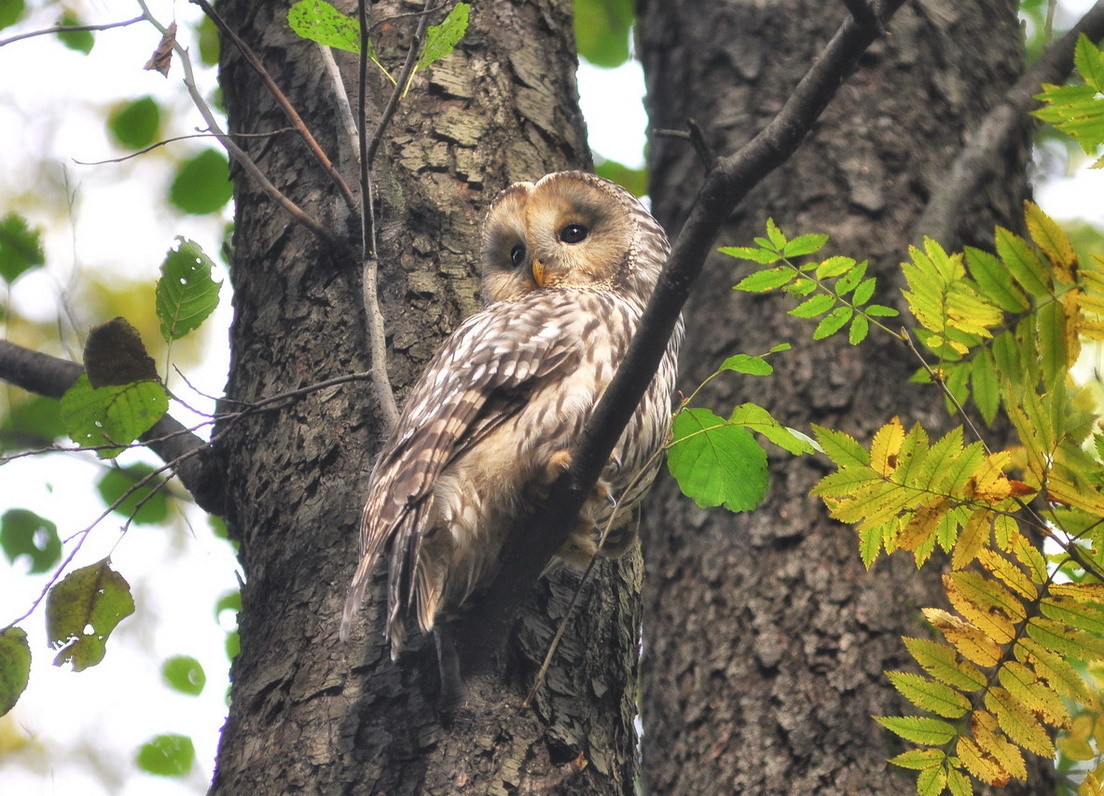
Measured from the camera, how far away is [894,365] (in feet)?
13.5

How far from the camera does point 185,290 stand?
234 centimetres

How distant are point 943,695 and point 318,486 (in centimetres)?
141

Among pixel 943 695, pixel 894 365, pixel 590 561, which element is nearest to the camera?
pixel 943 695

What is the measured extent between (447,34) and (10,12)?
7.93 feet

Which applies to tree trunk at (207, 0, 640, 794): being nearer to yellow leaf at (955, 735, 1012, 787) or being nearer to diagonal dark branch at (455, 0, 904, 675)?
diagonal dark branch at (455, 0, 904, 675)

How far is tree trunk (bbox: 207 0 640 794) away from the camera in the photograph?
2229 mm

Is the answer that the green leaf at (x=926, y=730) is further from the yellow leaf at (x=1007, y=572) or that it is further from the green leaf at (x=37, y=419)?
the green leaf at (x=37, y=419)

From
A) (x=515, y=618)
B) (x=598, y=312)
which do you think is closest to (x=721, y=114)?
(x=598, y=312)

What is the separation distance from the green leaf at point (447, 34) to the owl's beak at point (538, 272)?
1165 millimetres

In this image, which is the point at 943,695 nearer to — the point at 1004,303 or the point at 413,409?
the point at 1004,303

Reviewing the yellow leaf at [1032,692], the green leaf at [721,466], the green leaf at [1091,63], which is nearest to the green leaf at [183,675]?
the green leaf at [721,466]

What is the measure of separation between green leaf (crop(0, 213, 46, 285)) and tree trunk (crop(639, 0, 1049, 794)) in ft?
8.02

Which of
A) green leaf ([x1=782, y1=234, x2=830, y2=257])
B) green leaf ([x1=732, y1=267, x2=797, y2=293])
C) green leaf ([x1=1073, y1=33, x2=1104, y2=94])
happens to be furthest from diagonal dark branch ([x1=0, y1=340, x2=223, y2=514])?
green leaf ([x1=1073, y1=33, x2=1104, y2=94])

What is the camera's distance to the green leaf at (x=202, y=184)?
387 cm
